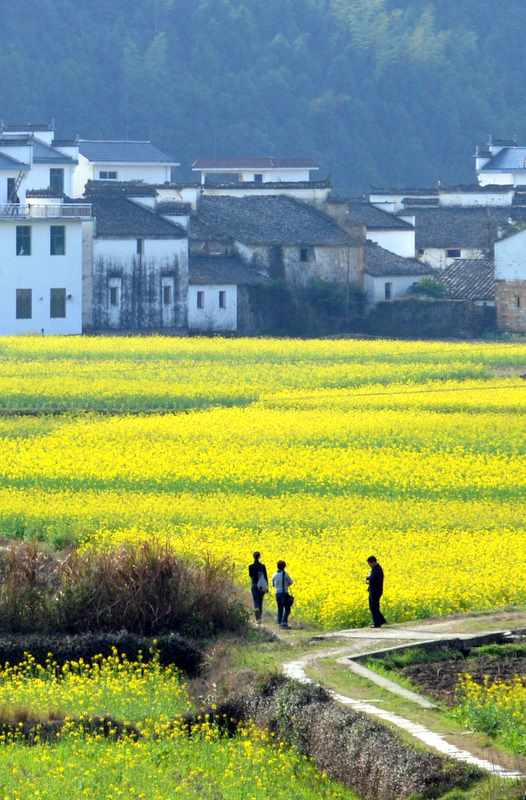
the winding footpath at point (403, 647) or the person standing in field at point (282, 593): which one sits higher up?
the person standing in field at point (282, 593)

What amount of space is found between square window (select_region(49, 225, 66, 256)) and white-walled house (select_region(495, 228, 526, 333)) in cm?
1497

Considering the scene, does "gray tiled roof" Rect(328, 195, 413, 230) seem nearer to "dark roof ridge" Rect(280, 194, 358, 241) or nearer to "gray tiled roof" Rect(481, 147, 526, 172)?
"dark roof ridge" Rect(280, 194, 358, 241)

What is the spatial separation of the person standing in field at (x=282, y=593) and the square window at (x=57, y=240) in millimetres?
50283

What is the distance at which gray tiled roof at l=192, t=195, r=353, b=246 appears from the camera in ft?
263

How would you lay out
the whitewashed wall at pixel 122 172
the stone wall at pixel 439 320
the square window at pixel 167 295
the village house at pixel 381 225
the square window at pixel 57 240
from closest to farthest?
the square window at pixel 57 240
the square window at pixel 167 295
the stone wall at pixel 439 320
the village house at pixel 381 225
the whitewashed wall at pixel 122 172

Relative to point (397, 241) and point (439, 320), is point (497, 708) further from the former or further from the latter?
point (397, 241)

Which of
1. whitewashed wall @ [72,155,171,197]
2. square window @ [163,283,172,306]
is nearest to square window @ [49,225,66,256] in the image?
square window @ [163,283,172,306]

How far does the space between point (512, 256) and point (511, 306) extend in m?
1.74

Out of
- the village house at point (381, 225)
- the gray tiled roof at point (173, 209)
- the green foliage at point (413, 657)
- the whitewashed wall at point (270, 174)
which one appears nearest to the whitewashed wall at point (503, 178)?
the whitewashed wall at point (270, 174)

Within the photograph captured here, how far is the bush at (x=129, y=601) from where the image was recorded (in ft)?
79.8

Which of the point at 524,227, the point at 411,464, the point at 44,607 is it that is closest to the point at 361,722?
the point at 44,607

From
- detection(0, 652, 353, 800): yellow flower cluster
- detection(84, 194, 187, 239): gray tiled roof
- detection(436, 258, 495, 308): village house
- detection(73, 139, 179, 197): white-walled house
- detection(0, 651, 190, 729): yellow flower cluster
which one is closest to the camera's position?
detection(0, 652, 353, 800): yellow flower cluster

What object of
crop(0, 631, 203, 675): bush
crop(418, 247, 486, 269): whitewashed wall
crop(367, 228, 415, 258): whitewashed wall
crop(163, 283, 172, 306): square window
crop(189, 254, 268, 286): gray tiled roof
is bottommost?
crop(0, 631, 203, 675): bush

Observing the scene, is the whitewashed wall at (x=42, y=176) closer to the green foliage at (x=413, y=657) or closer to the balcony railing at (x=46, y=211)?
the balcony railing at (x=46, y=211)
